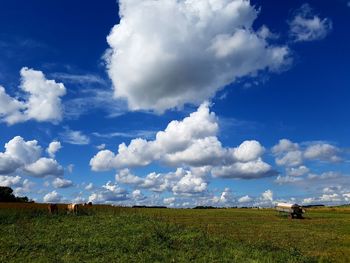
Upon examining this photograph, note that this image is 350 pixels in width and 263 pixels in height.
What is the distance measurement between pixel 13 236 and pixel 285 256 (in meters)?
19.5

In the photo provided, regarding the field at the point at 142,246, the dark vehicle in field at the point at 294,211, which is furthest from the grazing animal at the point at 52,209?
the dark vehicle in field at the point at 294,211

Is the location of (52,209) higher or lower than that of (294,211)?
lower

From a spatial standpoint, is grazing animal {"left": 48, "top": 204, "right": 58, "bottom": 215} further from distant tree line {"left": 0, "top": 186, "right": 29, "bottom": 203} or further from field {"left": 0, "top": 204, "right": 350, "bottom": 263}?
distant tree line {"left": 0, "top": 186, "right": 29, "bottom": 203}

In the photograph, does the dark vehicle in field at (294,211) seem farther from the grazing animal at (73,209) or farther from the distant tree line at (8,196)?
the distant tree line at (8,196)

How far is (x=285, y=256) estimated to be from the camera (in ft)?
85.6

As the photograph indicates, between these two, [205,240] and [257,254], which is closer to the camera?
[257,254]

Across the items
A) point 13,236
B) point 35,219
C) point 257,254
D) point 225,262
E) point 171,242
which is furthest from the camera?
point 35,219

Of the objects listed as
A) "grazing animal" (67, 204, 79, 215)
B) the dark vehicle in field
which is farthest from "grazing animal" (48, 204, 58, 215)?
the dark vehicle in field

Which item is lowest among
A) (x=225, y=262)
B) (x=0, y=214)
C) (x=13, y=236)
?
(x=225, y=262)

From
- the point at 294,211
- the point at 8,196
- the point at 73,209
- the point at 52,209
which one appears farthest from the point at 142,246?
the point at 8,196

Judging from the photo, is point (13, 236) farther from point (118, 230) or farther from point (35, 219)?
point (35, 219)

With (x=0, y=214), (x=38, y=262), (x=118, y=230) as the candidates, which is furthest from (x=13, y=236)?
(x=0, y=214)

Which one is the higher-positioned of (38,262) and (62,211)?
(62,211)

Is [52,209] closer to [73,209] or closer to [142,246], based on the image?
[73,209]
